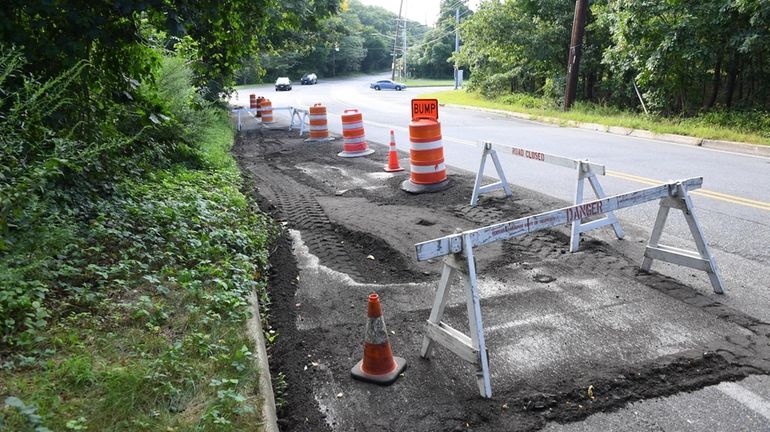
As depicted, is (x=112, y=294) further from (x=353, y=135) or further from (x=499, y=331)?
(x=353, y=135)

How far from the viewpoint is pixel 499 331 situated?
4305 millimetres

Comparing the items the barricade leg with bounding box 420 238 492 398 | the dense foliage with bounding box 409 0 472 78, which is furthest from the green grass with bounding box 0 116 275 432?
the dense foliage with bounding box 409 0 472 78

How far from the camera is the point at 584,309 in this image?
4605 mm

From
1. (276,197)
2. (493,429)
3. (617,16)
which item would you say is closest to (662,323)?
(493,429)

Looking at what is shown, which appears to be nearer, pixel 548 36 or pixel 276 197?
pixel 276 197

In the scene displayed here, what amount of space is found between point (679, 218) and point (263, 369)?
5556mm

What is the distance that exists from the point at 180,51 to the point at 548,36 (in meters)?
16.3

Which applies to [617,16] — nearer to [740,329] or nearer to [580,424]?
[740,329]

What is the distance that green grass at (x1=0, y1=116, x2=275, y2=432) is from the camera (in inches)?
115

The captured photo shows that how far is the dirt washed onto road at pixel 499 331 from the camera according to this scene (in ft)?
11.2

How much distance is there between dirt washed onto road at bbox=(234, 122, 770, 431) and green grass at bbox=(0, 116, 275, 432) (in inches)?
15.8

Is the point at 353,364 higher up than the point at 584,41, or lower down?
lower down

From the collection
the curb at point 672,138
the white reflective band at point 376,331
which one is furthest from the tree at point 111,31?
the curb at point 672,138

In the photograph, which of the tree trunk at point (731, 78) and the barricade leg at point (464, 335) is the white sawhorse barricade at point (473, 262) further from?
the tree trunk at point (731, 78)
